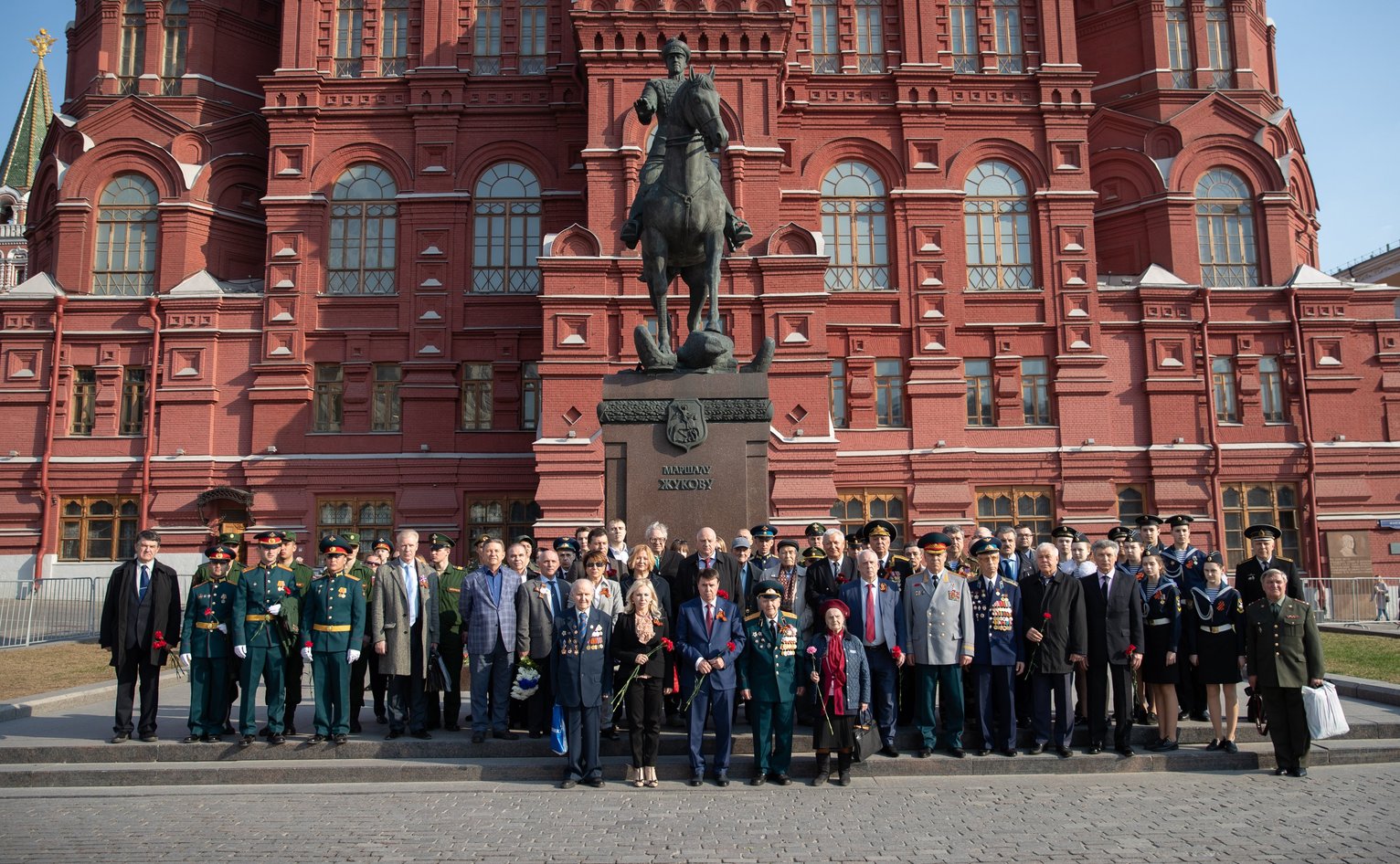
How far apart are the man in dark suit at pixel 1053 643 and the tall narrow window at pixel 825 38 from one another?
22007mm

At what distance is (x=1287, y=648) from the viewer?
8953mm

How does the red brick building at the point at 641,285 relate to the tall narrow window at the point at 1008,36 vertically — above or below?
below

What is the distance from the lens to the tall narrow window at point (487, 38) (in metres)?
28.2

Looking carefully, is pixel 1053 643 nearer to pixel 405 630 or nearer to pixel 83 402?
pixel 405 630

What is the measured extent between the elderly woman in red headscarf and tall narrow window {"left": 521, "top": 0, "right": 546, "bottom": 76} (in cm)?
2337

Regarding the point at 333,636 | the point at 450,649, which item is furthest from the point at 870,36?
the point at 333,636

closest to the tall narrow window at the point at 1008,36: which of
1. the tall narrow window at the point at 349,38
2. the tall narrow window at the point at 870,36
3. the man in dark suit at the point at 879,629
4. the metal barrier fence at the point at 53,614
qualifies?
the tall narrow window at the point at 870,36

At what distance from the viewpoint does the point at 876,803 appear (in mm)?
7707

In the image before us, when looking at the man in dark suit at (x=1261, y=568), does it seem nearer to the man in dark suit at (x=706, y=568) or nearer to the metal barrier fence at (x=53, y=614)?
the man in dark suit at (x=706, y=568)

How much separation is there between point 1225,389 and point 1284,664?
2108cm

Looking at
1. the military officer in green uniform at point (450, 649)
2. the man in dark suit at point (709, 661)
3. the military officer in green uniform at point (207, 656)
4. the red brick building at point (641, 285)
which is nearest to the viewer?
the man in dark suit at point (709, 661)

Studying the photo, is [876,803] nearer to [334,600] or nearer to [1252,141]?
[334,600]

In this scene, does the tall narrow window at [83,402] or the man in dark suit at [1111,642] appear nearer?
the man in dark suit at [1111,642]

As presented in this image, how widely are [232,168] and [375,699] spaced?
75.0 ft
